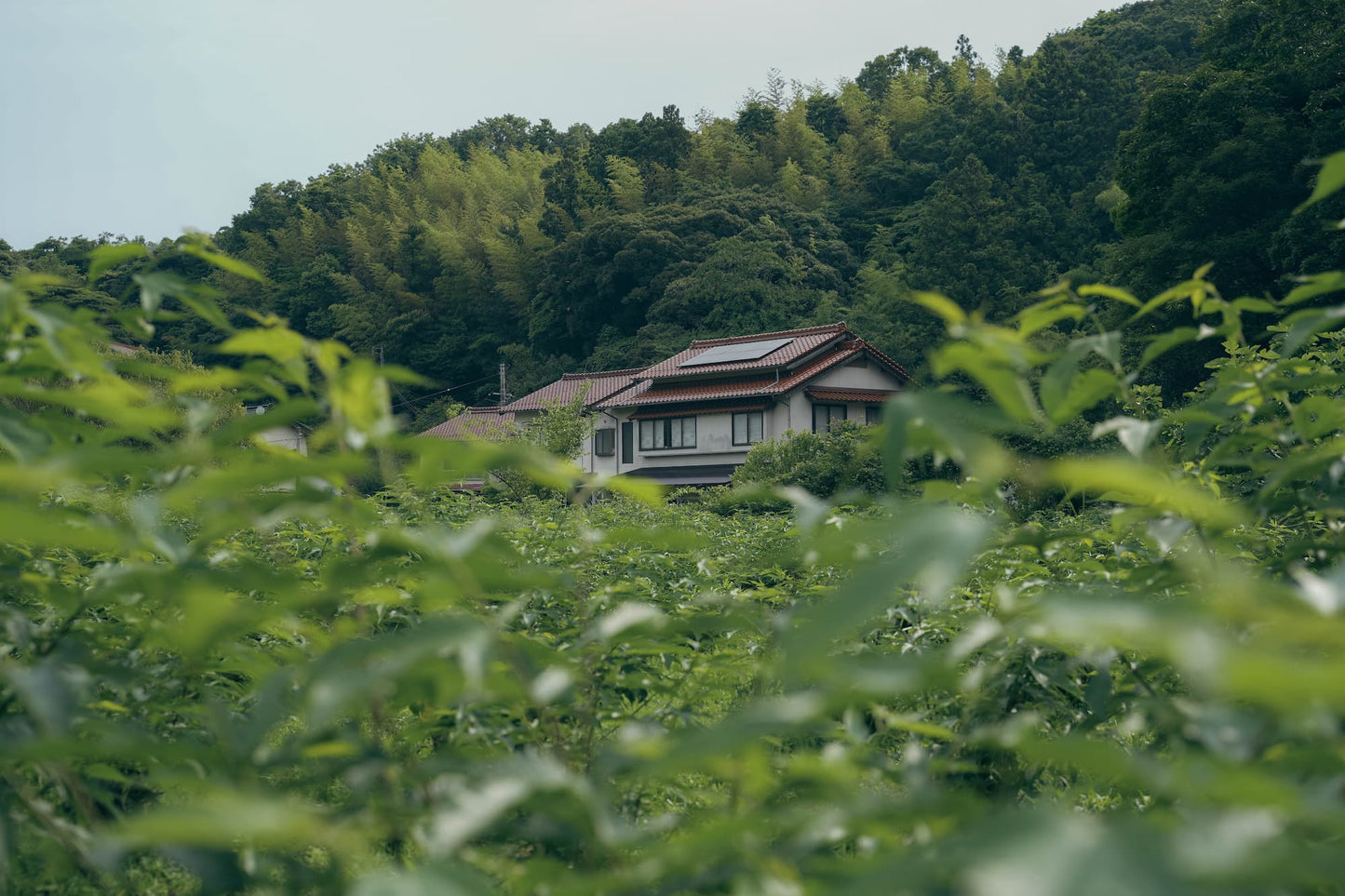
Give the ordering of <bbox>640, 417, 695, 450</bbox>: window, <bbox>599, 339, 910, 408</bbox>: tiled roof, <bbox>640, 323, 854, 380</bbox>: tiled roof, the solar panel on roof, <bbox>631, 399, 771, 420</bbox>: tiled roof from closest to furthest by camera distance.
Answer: <bbox>599, 339, 910, 408</bbox>: tiled roof, <bbox>631, 399, 771, 420</bbox>: tiled roof, <bbox>640, 323, 854, 380</bbox>: tiled roof, the solar panel on roof, <bbox>640, 417, 695, 450</bbox>: window

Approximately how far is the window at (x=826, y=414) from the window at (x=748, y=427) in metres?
1.29

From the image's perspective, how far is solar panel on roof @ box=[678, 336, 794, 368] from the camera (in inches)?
965

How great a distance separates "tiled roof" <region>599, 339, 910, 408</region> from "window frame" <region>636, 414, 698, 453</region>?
0.49m

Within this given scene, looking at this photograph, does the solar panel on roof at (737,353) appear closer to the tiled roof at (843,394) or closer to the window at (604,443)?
the tiled roof at (843,394)

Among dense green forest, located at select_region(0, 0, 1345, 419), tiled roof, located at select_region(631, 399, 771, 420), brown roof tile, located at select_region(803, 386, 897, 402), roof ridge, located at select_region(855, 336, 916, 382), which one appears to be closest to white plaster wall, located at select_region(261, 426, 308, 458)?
dense green forest, located at select_region(0, 0, 1345, 419)

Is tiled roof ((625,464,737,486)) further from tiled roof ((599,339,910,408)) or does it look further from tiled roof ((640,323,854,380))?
tiled roof ((640,323,854,380))

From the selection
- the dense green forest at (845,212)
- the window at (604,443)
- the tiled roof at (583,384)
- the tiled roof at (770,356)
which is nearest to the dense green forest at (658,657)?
the dense green forest at (845,212)

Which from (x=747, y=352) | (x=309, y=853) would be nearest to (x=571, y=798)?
(x=309, y=853)

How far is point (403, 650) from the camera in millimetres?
593

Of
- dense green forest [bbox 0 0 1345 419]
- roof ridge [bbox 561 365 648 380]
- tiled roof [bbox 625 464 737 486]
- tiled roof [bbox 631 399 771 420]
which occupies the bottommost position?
tiled roof [bbox 625 464 737 486]

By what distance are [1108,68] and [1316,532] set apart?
107 feet

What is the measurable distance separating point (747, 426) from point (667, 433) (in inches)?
91.9

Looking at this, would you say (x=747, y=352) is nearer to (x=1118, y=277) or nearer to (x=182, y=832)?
(x=1118, y=277)

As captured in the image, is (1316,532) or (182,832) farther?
(1316,532)
